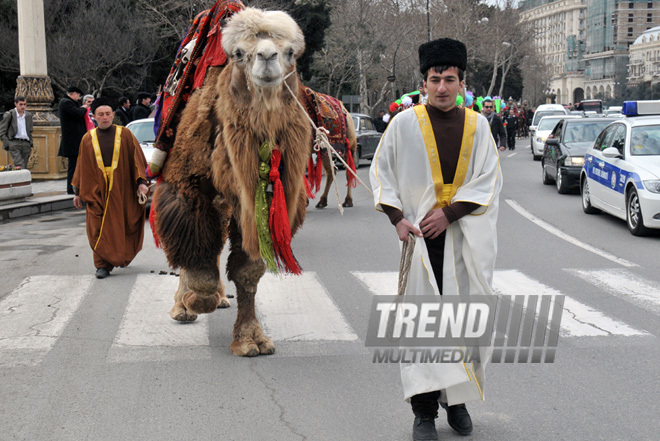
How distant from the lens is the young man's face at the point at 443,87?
436 centimetres

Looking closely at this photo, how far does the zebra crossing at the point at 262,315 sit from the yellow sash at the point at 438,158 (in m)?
1.96

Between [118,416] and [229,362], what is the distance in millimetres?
1148

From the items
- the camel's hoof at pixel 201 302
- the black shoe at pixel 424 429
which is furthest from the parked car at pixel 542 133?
the black shoe at pixel 424 429

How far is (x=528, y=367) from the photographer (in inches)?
225

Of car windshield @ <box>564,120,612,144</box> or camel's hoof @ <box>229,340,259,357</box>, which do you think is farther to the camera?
car windshield @ <box>564,120,612,144</box>

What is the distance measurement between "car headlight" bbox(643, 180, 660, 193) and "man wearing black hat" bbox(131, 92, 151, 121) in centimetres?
1190

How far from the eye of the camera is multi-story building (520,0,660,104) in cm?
15488

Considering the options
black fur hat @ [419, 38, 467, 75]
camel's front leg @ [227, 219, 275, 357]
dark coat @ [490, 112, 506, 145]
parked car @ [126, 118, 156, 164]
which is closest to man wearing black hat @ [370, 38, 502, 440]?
black fur hat @ [419, 38, 467, 75]

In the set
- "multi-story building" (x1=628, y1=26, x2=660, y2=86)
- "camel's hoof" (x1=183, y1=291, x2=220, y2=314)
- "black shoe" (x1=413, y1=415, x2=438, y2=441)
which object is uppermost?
"multi-story building" (x1=628, y1=26, x2=660, y2=86)

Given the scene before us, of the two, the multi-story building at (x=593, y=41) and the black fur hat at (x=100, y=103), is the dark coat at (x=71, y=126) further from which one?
the multi-story building at (x=593, y=41)

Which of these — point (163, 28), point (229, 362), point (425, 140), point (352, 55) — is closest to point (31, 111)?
point (163, 28)

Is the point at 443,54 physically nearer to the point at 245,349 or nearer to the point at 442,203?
the point at 442,203

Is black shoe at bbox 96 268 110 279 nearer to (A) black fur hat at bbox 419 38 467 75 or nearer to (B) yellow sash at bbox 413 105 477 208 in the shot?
(B) yellow sash at bbox 413 105 477 208

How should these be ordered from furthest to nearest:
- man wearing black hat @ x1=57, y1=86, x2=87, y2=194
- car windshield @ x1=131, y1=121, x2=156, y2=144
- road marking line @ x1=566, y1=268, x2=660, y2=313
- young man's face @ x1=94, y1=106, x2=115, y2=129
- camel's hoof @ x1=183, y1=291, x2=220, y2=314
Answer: man wearing black hat @ x1=57, y1=86, x2=87, y2=194 < car windshield @ x1=131, y1=121, x2=156, y2=144 < young man's face @ x1=94, y1=106, x2=115, y2=129 < road marking line @ x1=566, y1=268, x2=660, y2=313 < camel's hoof @ x1=183, y1=291, x2=220, y2=314
